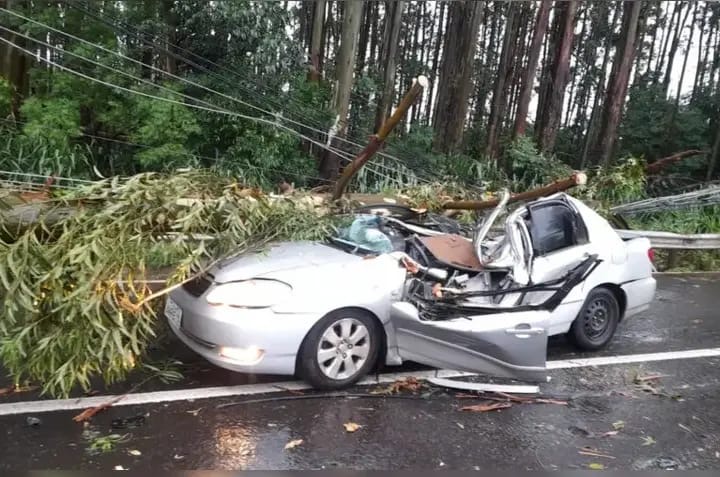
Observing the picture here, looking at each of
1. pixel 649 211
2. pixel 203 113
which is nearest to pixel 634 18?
pixel 649 211

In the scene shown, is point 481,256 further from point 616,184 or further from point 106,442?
point 616,184

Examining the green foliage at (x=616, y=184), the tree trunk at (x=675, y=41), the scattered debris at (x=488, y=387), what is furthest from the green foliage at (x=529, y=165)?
the tree trunk at (x=675, y=41)

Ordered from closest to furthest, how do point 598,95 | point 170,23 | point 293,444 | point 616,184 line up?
point 293,444 < point 616,184 < point 170,23 < point 598,95

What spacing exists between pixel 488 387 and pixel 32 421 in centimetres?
307

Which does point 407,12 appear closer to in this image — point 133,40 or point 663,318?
point 133,40

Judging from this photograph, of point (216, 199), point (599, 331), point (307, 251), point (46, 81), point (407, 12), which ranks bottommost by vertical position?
point (599, 331)

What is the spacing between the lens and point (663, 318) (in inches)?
265

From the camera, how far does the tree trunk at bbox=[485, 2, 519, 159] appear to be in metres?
21.9

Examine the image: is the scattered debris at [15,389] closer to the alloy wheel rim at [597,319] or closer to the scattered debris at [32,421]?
the scattered debris at [32,421]

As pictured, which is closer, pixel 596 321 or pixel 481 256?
pixel 481 256

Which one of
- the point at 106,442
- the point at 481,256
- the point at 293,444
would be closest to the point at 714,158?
the point at 481,256

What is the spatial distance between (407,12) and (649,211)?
74.8 feet

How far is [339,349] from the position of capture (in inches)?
167

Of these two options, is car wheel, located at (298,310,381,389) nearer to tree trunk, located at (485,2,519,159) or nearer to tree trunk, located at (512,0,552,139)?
tree trunk, located at (512,0,552,139)
